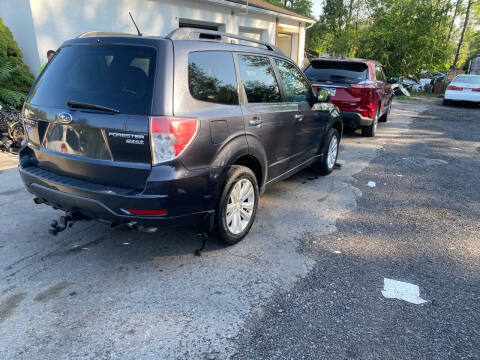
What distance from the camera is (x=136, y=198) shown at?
2639 millimetres

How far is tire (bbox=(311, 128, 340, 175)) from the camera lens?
18.3 feet

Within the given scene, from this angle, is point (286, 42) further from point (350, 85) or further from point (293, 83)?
point (293, 83)

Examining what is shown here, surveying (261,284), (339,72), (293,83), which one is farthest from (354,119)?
(261,284)

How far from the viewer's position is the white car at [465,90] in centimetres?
1526

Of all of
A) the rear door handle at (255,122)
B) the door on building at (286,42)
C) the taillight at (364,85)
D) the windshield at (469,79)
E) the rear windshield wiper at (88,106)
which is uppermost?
the door on building at (286,42)

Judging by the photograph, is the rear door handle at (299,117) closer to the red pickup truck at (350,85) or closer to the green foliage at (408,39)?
the red pickup truck at (350,85)

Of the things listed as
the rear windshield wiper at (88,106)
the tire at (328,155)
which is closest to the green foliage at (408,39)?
the tire at (328,155)

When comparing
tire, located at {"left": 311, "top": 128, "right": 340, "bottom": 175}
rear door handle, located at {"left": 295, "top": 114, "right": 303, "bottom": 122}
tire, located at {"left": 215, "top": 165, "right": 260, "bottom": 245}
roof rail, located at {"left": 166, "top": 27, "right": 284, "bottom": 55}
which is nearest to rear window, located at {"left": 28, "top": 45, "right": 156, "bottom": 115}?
roof rail, located at {"left": 166, "top": 27, "right": 284, "bottom": 55}

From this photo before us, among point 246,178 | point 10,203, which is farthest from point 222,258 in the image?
point 10,203

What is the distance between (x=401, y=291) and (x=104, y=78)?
2.91m

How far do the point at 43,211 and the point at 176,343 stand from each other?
9.16ft

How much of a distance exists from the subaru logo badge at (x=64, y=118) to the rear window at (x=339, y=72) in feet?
21.0

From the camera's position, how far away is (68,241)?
11.8ft

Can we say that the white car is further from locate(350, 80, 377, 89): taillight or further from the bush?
the bush
